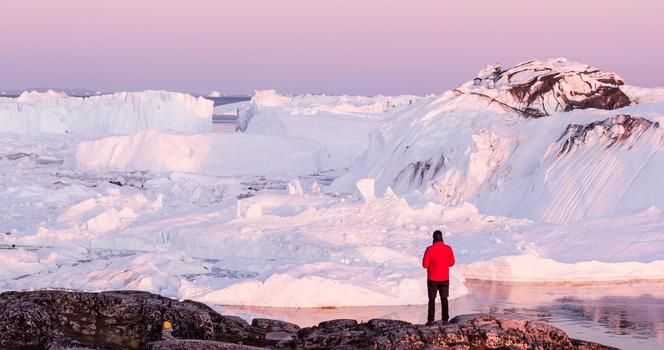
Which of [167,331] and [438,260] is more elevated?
[438,260]

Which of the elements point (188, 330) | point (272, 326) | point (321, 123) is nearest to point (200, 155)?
point (321, 123)

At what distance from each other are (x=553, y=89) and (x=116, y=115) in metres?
34.8

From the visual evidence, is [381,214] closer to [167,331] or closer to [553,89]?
[553,89]

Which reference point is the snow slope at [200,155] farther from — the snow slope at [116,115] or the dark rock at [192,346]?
the dark rock at [192,346]

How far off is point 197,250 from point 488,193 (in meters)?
9.94

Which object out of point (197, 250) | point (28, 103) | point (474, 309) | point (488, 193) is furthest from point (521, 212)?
point (28, 103)

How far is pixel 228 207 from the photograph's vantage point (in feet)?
94.9

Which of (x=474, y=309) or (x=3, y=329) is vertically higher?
(x=3, y=329)

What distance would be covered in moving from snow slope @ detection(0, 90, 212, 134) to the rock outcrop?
29324mm

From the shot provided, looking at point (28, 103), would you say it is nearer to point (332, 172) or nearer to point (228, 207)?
point (332, 172)

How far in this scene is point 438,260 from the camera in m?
12.5

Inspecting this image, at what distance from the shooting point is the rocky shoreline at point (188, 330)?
1127cm

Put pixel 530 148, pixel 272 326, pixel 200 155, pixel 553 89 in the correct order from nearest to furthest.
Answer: pixel 272 326
pixel 530 148
pixel 553 89
pixel 200 155

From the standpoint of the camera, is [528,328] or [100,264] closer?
[528,328]
